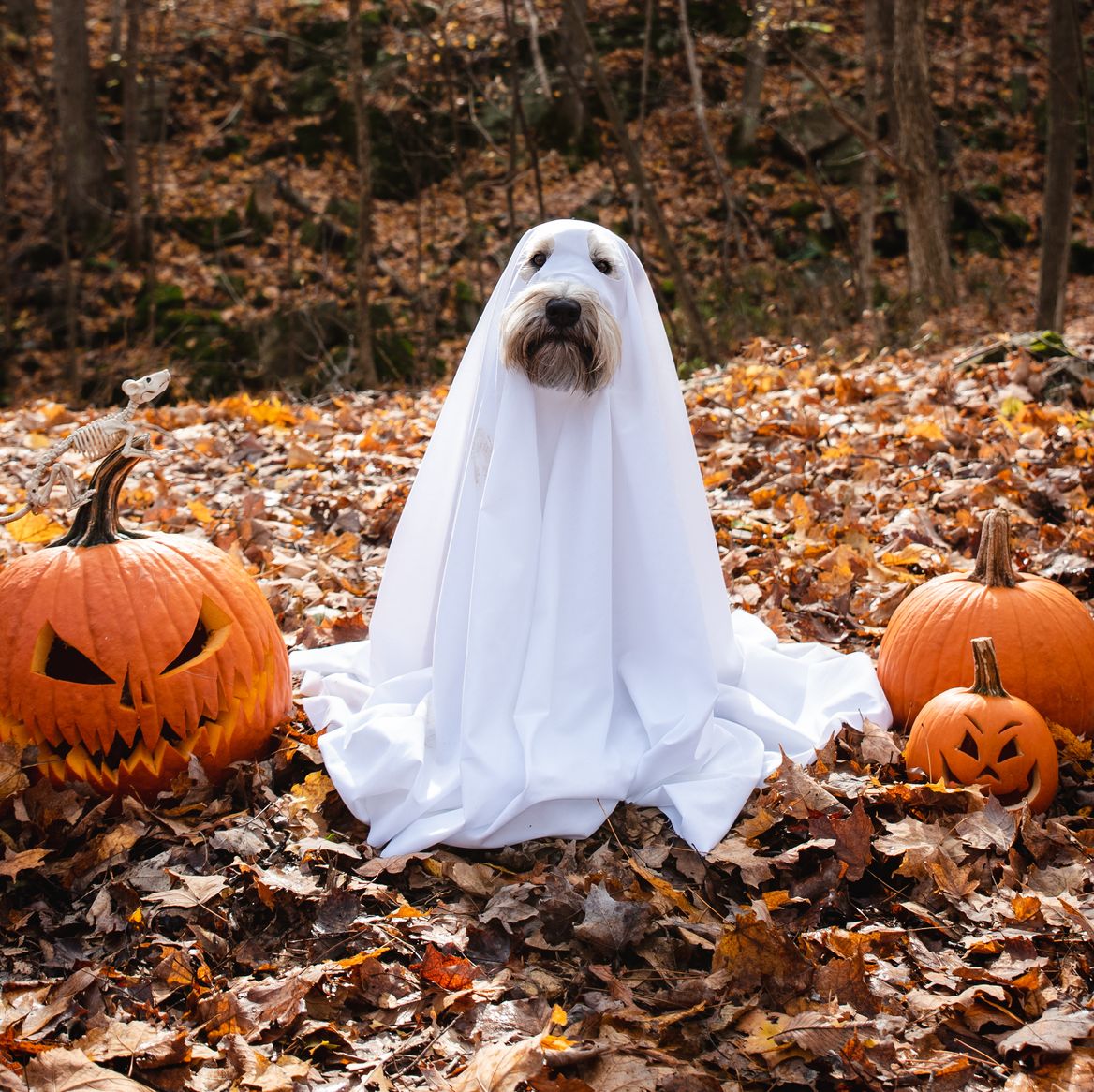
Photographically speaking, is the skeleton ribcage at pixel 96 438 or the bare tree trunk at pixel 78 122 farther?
the bare tree trunk at pixel 78 122

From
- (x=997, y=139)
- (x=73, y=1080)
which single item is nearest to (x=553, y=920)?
(x=73, y=1080)

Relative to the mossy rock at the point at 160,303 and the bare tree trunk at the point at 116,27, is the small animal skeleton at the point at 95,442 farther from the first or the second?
the bare tree trunk at the point at 116,27

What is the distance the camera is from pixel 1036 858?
3020 mm

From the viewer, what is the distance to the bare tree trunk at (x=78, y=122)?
16250 mm

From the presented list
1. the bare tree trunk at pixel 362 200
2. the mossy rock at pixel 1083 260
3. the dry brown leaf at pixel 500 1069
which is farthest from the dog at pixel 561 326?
the mossy rock at pixel 1083 260

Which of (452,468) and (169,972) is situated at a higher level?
(452,468)

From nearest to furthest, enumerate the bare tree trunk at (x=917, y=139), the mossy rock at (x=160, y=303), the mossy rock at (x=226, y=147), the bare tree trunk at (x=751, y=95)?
the bare tree trunk at (x=917, y=139)
the mossy rock at (x=160, y=303)
the bare tree trunk at (x=751, y=95)
the mossy rock at (x=226, y=147)

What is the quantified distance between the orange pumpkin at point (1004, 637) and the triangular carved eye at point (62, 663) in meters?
2.75

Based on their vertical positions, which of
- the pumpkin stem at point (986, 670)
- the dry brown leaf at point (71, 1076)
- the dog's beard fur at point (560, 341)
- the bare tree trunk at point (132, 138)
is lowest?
the dry brown leaf at point (71, 1076)

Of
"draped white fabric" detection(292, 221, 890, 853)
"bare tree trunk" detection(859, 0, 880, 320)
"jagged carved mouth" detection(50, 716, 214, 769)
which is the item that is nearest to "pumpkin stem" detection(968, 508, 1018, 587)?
"draped white fabric" detection(292, 221, 890, 853)

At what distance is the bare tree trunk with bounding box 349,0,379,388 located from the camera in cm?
1027

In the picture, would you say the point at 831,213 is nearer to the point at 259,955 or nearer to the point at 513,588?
the point at 513,588

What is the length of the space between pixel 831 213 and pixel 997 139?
17.8 feet

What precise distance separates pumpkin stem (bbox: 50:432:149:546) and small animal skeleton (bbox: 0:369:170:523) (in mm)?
25
